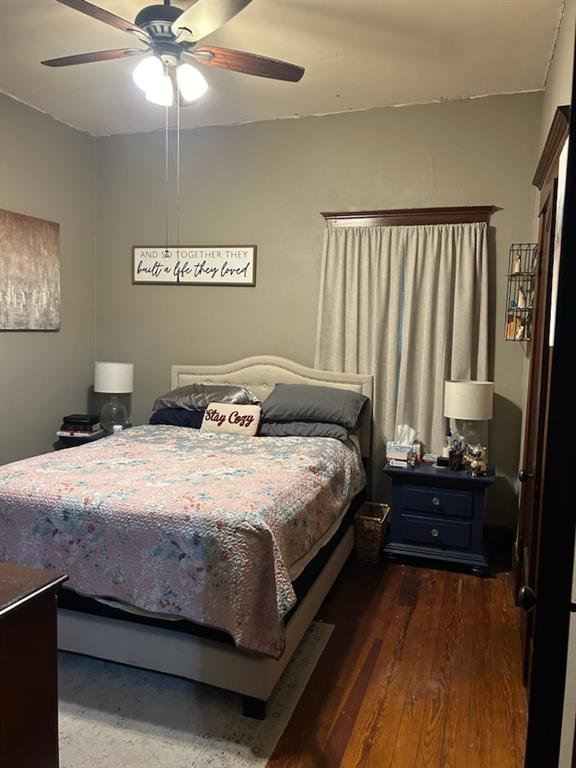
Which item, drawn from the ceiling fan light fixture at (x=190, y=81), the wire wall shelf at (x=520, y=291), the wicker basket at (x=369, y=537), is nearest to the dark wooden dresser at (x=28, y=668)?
the ceiling fan light fixture at (x=190, y=81)

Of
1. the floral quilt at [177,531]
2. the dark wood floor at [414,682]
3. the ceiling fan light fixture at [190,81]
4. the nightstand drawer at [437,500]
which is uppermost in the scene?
the ceiling fan light fixture at [190,81]

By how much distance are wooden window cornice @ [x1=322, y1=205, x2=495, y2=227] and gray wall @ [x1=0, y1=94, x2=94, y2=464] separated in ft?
6.68

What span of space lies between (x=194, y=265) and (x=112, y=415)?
1350 mm

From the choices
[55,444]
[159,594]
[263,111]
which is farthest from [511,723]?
[263,111]

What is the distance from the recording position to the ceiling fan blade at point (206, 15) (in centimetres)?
208

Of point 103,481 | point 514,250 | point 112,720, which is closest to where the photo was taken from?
point 112,720

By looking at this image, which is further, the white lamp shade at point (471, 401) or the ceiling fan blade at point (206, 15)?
the white lamp shade at point (471, 401)

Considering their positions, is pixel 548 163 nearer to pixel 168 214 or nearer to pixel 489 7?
pixel 489 7

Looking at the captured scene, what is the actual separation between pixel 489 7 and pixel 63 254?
3.35 meters

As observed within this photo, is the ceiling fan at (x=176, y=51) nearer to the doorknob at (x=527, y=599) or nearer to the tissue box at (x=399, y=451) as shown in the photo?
the doorknob at (x=527, y=599)

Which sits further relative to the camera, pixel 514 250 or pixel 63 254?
pixel 63 254

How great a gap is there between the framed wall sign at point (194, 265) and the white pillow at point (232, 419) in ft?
3.56

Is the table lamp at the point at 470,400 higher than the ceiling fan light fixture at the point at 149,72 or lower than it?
lower

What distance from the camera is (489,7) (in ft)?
8.81
